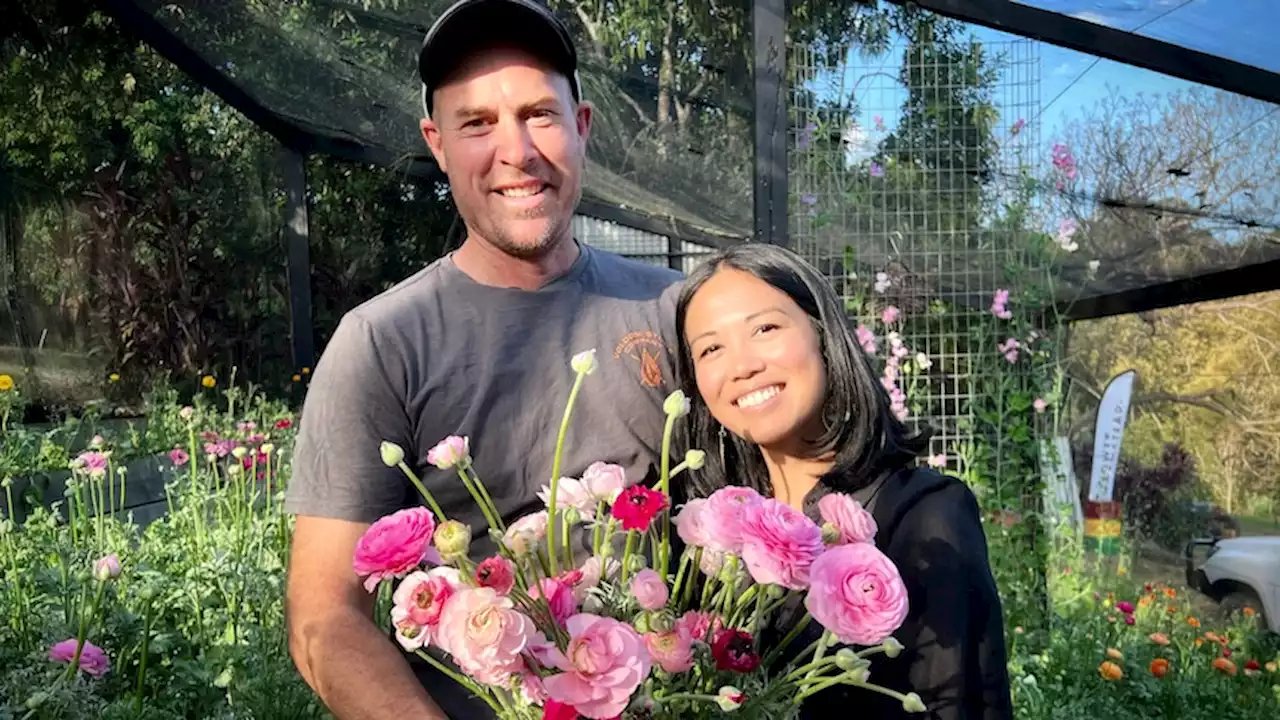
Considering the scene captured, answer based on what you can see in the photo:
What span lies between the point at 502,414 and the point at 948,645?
0.62m

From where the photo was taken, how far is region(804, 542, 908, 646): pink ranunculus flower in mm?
693

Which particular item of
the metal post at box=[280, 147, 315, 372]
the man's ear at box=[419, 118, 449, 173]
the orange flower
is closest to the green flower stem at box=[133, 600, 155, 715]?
the man's ear at box=[419, 118, 449, 173]

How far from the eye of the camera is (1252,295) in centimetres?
325

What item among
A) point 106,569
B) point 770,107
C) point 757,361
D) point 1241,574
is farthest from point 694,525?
point 1241,574

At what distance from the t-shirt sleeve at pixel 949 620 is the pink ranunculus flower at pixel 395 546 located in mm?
532

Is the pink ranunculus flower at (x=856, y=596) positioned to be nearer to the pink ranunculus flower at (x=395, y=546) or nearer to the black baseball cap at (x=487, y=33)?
Answer: the pink ranunculus flower at (x=395, y=546)

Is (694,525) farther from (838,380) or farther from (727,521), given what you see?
(838,380)

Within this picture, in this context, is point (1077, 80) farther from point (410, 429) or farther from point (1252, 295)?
point (410, 429)

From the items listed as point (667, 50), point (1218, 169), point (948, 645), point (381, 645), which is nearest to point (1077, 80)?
point (1218, 169)

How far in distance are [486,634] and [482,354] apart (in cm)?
74

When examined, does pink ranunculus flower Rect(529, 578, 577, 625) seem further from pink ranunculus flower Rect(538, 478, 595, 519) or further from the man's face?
the man's face

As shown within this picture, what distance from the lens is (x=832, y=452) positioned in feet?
3.99

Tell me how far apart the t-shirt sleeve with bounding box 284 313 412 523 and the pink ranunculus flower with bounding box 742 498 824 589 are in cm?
66

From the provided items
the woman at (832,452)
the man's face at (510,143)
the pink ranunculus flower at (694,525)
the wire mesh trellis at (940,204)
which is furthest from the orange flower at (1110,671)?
the pink ranunculus flower at (694,525)
